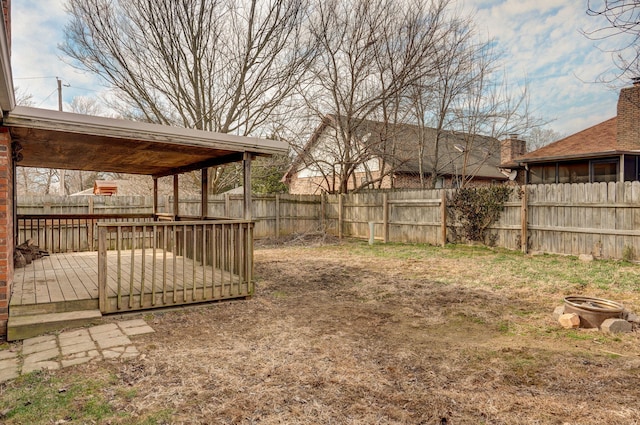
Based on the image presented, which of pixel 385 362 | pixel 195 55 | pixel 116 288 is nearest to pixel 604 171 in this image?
pixel 385 362

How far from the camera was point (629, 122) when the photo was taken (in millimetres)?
13266

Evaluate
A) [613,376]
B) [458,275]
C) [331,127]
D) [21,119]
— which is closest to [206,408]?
[613,376]

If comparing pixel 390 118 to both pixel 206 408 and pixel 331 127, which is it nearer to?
pixel 331 127

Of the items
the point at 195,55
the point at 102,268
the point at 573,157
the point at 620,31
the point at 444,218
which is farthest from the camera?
the point at 573,157

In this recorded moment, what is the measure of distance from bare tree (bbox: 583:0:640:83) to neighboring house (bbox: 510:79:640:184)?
979 centimetres

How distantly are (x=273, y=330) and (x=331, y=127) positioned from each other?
11.4m

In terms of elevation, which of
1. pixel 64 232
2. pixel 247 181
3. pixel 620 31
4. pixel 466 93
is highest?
pixel 466 93

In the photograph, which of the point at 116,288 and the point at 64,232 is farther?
the point at 64,232

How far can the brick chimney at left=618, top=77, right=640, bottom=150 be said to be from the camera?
1287 cm

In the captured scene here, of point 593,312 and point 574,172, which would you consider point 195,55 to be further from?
point 574,172

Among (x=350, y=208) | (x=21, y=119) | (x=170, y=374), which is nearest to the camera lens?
(x=170, y=374)

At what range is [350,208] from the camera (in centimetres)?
1395

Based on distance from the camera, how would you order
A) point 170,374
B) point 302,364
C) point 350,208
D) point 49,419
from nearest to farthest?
point 49,419, point 170,374, point 302,364, point 350,208

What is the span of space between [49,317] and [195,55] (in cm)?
1024
